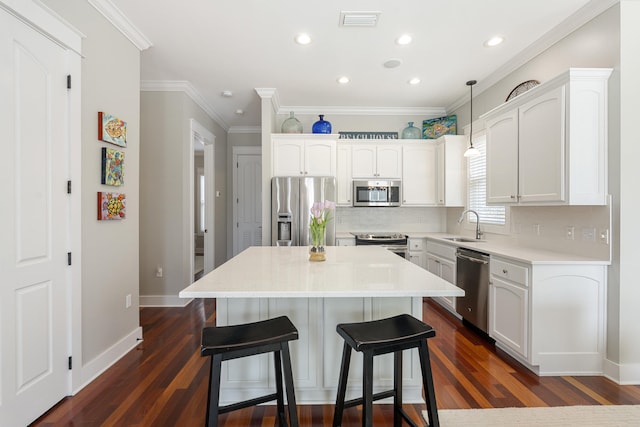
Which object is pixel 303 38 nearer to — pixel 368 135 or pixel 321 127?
pixel 321 127

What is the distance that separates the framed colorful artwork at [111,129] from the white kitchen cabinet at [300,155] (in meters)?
1.96

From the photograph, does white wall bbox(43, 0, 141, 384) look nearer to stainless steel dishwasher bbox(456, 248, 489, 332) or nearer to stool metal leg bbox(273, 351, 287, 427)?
stool metal leg bbox(273, 351, 287, 427)

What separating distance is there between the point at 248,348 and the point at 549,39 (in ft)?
11.6

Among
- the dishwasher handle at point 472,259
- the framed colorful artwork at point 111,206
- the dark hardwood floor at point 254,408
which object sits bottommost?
the dark hardwood floor at point 254,408

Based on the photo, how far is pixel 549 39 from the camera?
9.24ft

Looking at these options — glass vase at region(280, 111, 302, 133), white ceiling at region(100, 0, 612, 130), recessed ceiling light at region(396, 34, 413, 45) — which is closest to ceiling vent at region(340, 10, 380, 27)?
white ceiling at region(100, 0, 612, 130)

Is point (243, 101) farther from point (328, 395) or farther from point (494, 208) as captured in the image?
point (328, 395)

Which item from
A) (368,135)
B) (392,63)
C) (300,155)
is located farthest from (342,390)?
(368,135)

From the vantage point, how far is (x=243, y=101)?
4.54 m

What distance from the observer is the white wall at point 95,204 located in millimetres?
2244

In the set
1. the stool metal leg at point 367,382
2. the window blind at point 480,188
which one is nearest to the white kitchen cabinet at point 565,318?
the window blind at point 480,188

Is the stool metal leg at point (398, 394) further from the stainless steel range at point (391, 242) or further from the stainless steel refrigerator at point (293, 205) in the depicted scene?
the stainless steel range at point (391, 242)

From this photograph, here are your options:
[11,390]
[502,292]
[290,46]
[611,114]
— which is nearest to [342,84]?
[290,46]

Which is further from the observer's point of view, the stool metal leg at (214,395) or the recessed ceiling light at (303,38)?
the recessed ceiling light at (303,38)
